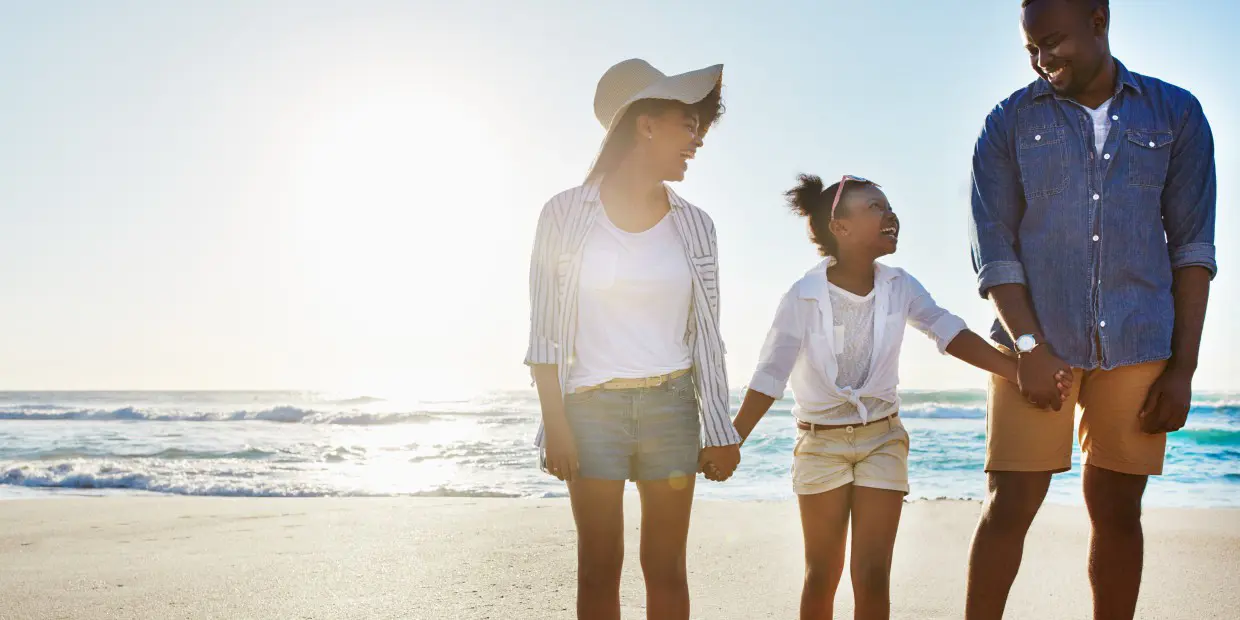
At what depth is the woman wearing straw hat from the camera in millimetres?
2738

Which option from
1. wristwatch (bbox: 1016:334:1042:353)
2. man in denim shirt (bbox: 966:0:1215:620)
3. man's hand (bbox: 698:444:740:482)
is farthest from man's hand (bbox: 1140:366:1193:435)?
man's hand (bbox: 698:444:740:482)

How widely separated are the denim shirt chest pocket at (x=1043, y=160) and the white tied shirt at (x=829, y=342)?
0.54 meters

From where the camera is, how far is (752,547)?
18.6 feet

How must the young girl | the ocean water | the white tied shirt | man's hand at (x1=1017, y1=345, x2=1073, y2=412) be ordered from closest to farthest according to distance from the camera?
man's hand at (x1=1017, y1=345, x2=1073, y2=412), the young girl, the white tied shirt, the ocean water

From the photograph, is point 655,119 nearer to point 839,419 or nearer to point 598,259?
point 598,259

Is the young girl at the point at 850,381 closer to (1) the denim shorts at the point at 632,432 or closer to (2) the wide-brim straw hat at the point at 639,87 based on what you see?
(1) the denim shorts at the point at 632,432

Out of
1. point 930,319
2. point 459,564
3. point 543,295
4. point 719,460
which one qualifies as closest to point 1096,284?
point 930,319

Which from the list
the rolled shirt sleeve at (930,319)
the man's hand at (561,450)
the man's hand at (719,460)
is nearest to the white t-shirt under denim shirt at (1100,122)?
the rolled shirt sleeve at (930,319)

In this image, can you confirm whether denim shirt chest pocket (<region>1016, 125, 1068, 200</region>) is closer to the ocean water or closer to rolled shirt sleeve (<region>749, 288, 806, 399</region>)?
rolled shirt sleeve (<region>749, 288, 806, 399</region>)

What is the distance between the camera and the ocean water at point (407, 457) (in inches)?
395

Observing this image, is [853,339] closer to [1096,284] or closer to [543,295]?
[1096,284]

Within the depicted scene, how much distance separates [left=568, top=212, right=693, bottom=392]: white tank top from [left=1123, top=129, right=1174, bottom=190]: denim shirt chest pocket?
1.33 m

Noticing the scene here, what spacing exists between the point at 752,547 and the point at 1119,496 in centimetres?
309

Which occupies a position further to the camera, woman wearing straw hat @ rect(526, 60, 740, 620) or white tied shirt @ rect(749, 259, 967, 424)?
white tied shirt @ rect(749, 259, 967, 424)
